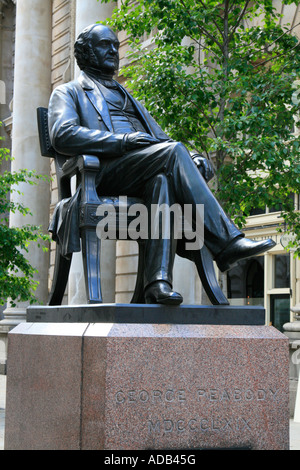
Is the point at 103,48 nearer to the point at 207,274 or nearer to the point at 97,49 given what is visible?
the point at 97,49

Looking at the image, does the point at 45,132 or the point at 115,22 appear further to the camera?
the point at 115,22

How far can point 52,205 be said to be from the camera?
28469 mm

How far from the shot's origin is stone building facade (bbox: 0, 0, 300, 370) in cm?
1745

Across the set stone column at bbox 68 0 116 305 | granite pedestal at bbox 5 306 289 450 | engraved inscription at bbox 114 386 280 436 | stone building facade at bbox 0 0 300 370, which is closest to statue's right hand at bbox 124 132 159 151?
granite pedestal at bbox 5 306 289 450

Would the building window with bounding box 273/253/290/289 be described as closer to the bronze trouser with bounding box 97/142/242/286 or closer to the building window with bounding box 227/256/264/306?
the building window with bounding box 227/256/264/306

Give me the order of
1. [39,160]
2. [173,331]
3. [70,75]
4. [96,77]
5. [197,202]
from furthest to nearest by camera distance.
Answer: [70,75]
[39,160]
[96,77]
[197,202]
[173,331]

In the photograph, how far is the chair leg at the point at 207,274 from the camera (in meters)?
6.18

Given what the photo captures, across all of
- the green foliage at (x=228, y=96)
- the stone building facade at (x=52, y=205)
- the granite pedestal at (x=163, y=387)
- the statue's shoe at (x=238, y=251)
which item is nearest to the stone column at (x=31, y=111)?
the stone building facade at (x=52, y=205)

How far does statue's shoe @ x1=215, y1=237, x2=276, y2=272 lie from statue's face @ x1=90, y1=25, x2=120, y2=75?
209 cm

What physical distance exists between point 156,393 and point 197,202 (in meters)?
1.64

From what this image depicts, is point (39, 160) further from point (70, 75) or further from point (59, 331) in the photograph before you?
point (59, 331)
